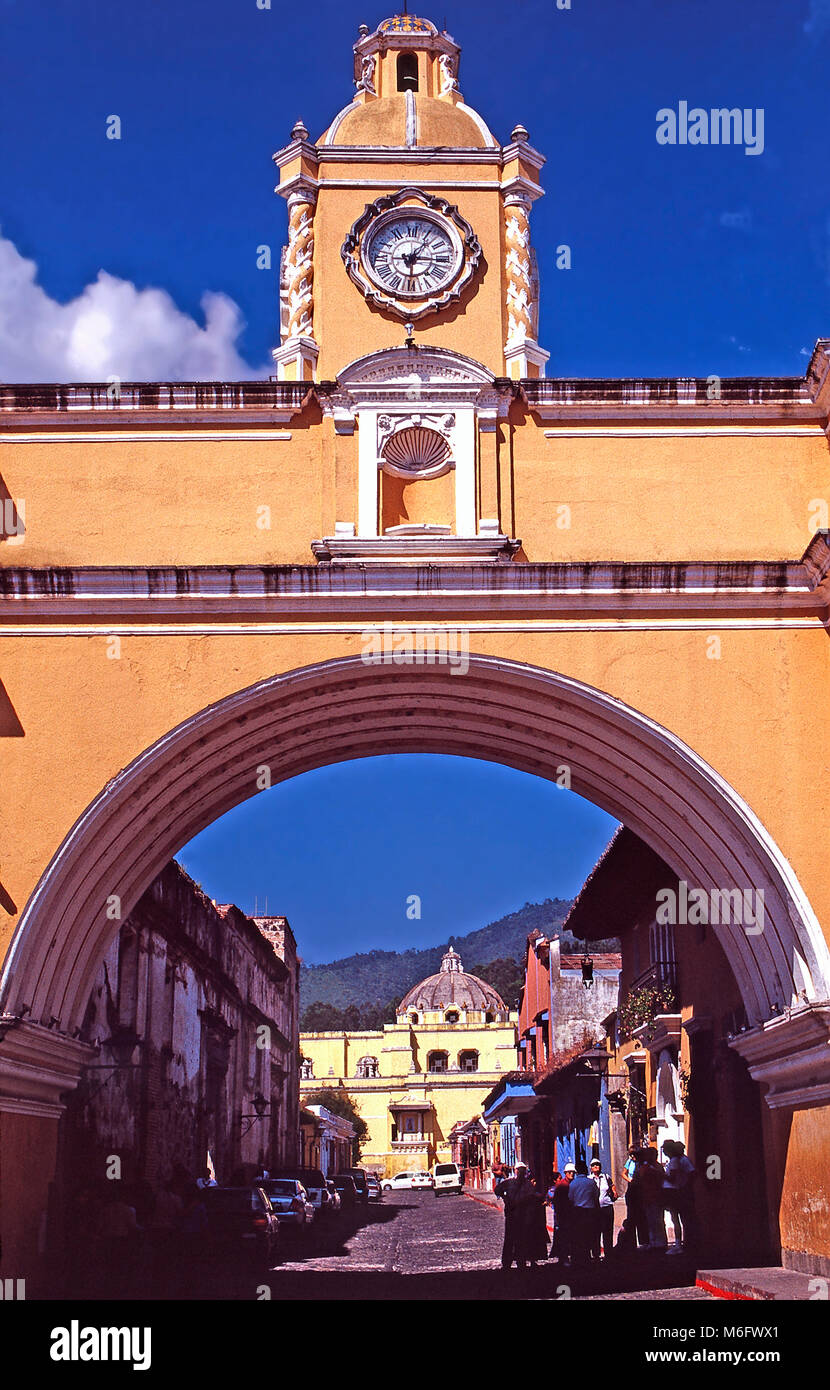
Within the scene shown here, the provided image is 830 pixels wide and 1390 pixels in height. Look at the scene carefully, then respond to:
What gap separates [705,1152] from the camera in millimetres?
15242

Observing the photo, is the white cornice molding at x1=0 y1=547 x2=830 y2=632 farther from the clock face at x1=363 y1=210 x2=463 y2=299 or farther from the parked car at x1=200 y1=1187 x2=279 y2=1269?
the parked car at x1=200 y1=1187 x2=279 y2=1269

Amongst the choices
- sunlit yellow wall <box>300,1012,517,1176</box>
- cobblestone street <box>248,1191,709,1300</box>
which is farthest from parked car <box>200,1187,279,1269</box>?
sunlit yellow wall <box>300,1012,517,1176</box>

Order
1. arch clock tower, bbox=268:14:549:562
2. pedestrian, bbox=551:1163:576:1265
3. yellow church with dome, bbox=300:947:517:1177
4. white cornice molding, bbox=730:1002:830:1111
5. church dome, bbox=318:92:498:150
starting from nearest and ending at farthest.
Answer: white cornice molding, bbox=730:1002:830:1111
arch clock tower, bbox=268:14:549:562
church dome, bbox=318:92:498:150
pedestrian, bbox=551:1163:576:1265
yellow church with dome, bbox=300:947:517:1177

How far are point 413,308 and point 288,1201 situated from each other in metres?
14.9

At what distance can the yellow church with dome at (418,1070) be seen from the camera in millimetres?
63875

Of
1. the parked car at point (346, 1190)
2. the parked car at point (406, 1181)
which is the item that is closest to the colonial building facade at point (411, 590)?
the parked car at point (346, 1190)

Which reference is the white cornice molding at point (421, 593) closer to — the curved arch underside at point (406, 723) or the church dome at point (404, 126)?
the curved arch underside at point (406, 723)

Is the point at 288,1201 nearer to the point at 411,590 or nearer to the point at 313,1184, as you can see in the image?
the point at 313,1184

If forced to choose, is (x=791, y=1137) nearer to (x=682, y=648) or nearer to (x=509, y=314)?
(x=682, y=648)

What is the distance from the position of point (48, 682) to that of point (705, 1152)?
27.6 feet

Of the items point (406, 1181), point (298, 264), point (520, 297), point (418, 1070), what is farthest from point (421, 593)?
point (418, 1070)

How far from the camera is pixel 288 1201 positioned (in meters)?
22.5

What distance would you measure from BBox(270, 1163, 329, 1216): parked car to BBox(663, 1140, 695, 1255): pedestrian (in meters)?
12.1

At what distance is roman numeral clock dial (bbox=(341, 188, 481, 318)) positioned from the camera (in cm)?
1288
